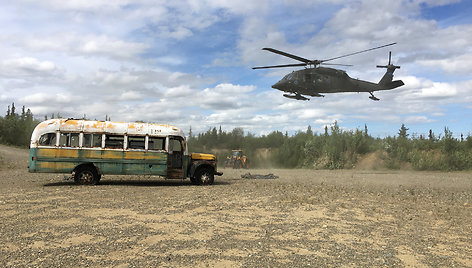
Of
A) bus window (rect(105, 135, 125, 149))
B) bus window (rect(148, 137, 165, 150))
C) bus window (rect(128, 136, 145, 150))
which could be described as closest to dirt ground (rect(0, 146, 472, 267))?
bus window (rect(105, 135, 125, 149))

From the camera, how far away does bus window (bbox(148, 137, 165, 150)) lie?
1512 centimetres

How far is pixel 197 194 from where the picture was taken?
12914 mm

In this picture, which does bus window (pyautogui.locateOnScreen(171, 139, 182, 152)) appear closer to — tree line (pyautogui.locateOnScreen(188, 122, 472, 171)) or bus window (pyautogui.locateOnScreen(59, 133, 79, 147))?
bus window (pyautogui.locateOnScreen(59, 133, 79, 147))

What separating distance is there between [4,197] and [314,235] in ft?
34.9

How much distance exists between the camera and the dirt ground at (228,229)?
593 cm

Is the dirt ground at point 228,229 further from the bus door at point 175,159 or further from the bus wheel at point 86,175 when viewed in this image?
the bus door at point 175,159

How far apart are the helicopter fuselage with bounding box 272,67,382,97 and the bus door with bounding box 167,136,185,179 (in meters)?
11.3

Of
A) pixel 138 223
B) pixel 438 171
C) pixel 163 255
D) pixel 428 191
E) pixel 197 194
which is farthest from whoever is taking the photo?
pixel 438 171

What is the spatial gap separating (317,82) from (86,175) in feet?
53.6

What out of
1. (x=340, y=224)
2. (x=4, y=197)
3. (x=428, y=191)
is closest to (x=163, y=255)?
(x=340, y=224)

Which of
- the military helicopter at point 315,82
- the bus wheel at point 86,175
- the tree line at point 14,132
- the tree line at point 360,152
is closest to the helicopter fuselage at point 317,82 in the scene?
the military helicopter at point 315,82

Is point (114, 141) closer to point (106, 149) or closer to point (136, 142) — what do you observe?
point (106, 149)

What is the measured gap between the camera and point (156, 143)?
15219 millimetres

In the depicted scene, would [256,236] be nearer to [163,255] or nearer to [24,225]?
[163,255]
